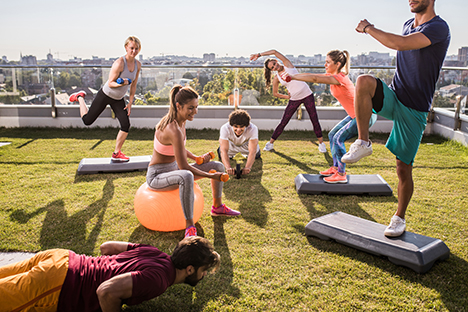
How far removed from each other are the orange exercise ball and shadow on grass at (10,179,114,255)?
0.56 meters

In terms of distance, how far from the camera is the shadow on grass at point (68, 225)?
3.34 metres

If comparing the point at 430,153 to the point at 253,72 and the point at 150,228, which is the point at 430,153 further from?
the point at 150,228

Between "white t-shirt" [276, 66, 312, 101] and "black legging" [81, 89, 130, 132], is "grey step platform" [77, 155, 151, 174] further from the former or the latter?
"white t-shirt" [276, 66, 312, 101]

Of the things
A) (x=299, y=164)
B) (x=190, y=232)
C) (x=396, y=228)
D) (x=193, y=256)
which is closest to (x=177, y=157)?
(x=190, y=232)

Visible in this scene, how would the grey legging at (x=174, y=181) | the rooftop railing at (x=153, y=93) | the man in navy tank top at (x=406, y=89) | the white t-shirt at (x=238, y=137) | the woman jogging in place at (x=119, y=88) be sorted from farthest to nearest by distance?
1. the rooftop railing at (x=153, y=93)
2. the woman jogging in place at (x=119, y=88)
3. the white t-shirt at (x=238, y=137)
4. the grey legging at (x=174, y=181)
5. the man in navy tank top at (x=406, y=89)

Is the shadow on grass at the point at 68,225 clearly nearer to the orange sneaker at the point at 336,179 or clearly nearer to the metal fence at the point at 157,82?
the orange sneaker at the point at 336,179

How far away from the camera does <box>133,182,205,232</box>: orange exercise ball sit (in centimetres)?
342

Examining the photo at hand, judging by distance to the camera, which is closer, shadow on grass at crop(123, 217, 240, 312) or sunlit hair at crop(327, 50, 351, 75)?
shadow on grass at crop(123, 217, 240, 312)

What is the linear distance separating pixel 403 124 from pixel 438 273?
1.31 metres

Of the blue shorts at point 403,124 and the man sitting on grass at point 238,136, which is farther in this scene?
the man sitting on grass at point 238,136

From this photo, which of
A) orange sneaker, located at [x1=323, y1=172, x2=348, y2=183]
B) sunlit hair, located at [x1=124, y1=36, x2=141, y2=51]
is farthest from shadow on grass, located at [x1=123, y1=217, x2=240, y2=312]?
sunlit hair, located at [x1=124, y1=36, x2=141, y2=51]

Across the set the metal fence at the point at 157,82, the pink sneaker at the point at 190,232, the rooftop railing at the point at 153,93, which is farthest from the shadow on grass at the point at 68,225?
the metal fence at the point at 157,82

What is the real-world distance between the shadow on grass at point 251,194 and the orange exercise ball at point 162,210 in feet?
2.61

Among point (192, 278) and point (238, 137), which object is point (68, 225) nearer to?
point (192, 278)
